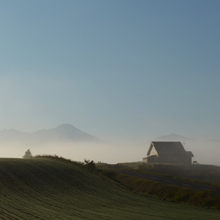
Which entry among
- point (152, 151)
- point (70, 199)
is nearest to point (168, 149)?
point (152, 151)

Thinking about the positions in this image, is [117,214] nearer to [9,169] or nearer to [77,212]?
[77,212]

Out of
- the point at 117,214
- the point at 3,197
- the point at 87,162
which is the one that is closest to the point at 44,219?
the point at 117,214

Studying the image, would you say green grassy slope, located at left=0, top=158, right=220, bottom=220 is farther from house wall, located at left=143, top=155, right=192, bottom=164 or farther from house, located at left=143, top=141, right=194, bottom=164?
house, located at left=143, top=141, right=194, bottom=164

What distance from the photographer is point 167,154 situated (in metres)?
100

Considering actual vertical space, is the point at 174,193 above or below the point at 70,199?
above

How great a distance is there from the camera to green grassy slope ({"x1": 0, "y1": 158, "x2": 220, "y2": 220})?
24969 mm

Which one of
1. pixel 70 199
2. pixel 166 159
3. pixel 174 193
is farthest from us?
pixel 166 159

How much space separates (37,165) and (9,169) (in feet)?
25.9

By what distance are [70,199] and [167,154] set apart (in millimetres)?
72016

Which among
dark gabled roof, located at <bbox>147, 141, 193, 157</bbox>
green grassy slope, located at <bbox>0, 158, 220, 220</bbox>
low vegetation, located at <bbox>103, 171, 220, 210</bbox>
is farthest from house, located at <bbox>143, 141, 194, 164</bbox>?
low vegetation, located at <bbox>103, 171, 220, 210</bbox>

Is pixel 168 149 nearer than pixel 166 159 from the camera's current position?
No

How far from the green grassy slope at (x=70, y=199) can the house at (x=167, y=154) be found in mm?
51023

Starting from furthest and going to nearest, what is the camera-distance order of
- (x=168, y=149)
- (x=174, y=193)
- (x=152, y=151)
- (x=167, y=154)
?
(x=152, y=151), (x=168, y=149), (x=167, y=154), (x=174, y=193)

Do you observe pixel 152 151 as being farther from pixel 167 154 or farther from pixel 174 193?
pixel 174 193
